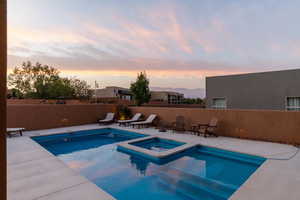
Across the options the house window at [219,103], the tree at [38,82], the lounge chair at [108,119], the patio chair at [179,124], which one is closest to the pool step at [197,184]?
the patio chair at [179,124]

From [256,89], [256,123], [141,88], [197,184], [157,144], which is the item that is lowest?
[197,184]

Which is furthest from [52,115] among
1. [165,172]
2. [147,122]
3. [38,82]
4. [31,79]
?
[31,79]

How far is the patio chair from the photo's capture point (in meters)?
9.19

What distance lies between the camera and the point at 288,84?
35.3 feet

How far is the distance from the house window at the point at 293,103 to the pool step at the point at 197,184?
949 centimetres

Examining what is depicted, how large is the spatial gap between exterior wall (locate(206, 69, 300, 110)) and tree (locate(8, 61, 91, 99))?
18.5m

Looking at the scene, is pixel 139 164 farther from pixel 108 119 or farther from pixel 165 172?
pixel 108 119

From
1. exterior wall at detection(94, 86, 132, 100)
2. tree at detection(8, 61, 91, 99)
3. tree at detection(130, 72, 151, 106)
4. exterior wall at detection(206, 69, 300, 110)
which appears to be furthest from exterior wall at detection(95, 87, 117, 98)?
exterior wall at detection(206, 69, 300, 110)

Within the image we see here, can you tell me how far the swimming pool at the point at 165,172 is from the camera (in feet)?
13.2

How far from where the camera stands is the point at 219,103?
13805 mm

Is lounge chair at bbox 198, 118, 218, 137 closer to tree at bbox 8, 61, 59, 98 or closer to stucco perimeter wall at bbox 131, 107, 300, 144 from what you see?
stucco perimeter wall at bbox 131, 107, 300, 144

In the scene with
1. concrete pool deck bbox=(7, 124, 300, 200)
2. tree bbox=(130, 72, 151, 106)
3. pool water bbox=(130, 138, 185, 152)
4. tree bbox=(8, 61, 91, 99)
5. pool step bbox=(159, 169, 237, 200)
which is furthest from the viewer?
tree bbox=(8, 61, 91, 99)

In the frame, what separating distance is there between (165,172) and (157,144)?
9.47 ft

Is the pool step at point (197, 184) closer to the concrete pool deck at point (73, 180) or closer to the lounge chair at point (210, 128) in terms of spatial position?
the concrete pool deck at point (73, 180)
